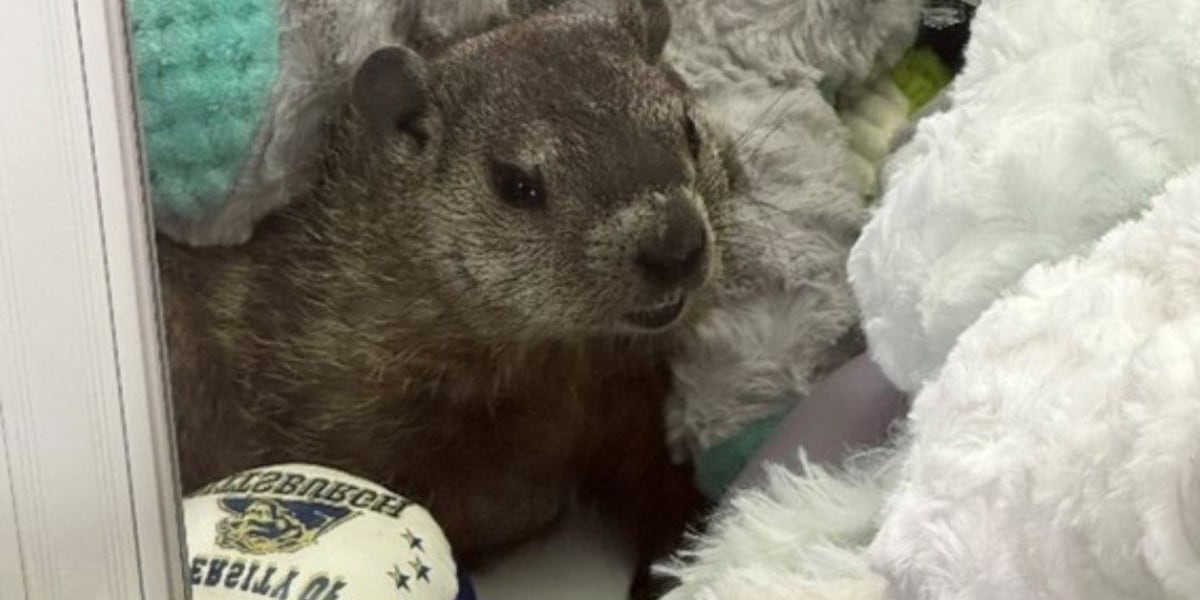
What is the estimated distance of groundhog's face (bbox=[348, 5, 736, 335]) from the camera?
0.61 m

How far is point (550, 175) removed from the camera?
607mm

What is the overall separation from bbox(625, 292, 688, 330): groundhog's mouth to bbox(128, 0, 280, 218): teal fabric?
15cm

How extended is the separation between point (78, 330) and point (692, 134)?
272 millimetres

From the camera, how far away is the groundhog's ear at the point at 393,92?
62cm

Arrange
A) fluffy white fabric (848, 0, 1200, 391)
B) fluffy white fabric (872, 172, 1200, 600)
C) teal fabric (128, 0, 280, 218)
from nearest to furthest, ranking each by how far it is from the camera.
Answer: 1. fluffy white fabric (872, 172, 1200, 600)
2. fluffy white fabric (848, 0, 1200, 391)
3. teal fabric (128, 0, 280, 218)

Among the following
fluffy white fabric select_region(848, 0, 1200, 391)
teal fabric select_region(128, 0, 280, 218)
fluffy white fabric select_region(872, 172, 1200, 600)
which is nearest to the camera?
fluffy white fabric select_region(872, 172, 1200, 600)

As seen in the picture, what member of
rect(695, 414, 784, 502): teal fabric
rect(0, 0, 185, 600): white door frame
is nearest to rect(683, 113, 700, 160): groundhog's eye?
rect(695, 414, 784, 502): teal fabric

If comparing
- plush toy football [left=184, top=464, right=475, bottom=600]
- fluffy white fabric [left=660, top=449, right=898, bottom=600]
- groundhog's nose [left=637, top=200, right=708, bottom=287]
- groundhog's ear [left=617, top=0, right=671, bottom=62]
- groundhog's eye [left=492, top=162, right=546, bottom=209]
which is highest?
groundhog's ear [left=617, top=0, right=671, bottom=62]

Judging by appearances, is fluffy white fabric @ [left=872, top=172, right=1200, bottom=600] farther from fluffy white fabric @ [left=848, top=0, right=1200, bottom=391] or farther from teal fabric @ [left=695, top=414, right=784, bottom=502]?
teal fabric @ [left=695, top=414, right=784, bottom=502]

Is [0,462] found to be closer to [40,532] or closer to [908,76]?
[40,532]

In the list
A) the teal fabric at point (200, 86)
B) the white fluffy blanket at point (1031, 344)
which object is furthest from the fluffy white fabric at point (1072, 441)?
the teal fabric at point (200, 86)

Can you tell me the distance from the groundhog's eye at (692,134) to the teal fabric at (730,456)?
4.2 inches

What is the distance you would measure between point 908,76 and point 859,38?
0.03 meters

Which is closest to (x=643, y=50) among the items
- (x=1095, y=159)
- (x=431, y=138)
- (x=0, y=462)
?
(x=431, y=138)
